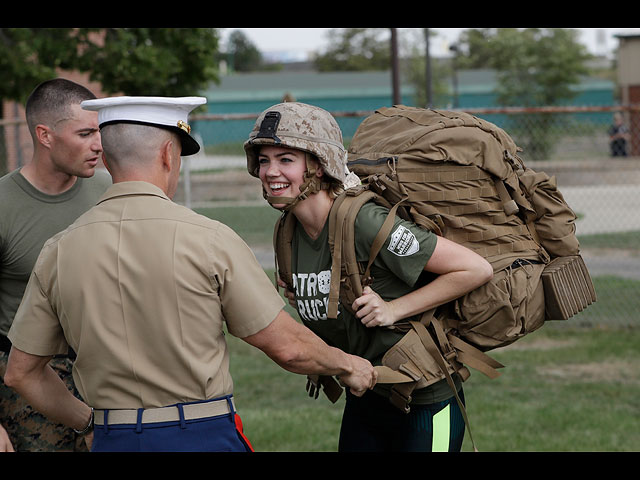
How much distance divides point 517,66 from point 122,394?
37743 mm

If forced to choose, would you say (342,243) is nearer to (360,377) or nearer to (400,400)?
(360,377)

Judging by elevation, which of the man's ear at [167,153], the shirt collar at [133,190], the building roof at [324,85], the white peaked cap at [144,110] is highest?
Answer: the building roof at [324,85]

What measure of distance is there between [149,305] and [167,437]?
47cm

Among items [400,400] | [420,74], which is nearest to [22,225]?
[400,400]

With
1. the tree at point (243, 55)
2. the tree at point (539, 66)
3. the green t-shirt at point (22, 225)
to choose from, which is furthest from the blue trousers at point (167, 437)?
the tree at point (243, 55)

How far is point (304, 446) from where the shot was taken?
568 centimetres

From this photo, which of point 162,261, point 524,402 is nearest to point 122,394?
point 162,261

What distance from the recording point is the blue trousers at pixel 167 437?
2.74 meters

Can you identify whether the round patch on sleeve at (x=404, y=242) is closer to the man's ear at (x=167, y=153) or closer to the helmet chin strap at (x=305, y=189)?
the helmet chin strap at (x=305, y=189)

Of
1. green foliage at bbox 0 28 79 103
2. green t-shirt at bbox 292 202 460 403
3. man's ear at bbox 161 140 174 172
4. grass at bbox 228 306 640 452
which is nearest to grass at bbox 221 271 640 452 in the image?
grass at bbox 228 306 640 452

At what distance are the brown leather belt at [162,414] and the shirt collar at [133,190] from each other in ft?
2.37

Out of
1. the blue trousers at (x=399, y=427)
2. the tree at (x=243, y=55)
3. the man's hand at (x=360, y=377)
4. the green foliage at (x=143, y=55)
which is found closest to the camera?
the man's hand at (x=360, y=377)

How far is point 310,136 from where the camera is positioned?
3332mm

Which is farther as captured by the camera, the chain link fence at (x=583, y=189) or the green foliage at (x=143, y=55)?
the green foliage at (x=143, y=55)
